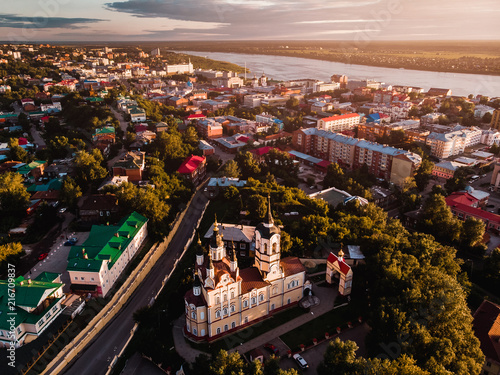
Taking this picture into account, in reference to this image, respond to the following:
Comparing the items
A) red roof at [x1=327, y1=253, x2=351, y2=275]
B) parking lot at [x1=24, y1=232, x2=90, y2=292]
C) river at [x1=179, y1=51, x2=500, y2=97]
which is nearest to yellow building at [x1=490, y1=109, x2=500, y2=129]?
river at [x1=179, y1=51, x2=500, y2=97]

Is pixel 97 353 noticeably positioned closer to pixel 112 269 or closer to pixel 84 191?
pixel 112 269

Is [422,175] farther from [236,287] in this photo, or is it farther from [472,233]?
[236,287]

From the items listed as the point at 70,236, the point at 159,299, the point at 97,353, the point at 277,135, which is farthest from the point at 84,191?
the point at 277,135

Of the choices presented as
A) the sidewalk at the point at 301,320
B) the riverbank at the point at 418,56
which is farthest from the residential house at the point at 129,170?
the riverbank at the point at 418,56

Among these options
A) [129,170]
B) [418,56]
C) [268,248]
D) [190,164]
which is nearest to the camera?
[268,248]

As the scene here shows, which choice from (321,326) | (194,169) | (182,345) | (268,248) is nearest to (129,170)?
(194,169)

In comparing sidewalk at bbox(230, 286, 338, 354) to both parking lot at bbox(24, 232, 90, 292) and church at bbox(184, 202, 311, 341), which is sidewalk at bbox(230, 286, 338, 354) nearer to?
church at bbox(184, 202, 311, 341)
